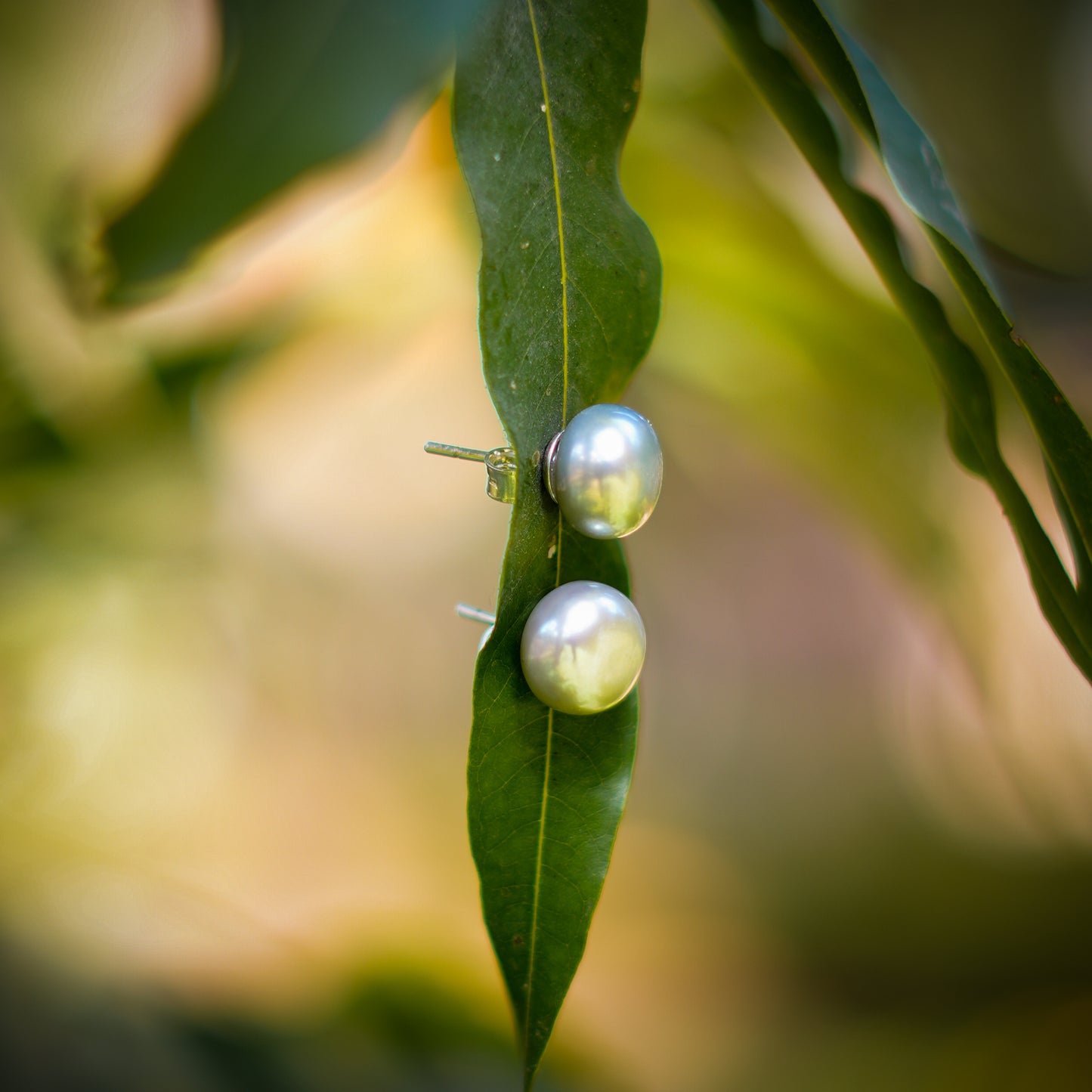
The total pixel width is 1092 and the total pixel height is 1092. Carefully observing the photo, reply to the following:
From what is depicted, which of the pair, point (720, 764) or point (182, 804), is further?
point (720, 764)

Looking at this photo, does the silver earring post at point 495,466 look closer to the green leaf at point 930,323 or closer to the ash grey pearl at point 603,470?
the ash grey pearl at point 603,470

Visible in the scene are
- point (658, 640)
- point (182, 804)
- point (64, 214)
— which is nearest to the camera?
point (64, 214)

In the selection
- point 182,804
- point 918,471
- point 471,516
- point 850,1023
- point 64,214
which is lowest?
point 850,1023

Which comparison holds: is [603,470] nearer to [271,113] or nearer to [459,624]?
[271,113]

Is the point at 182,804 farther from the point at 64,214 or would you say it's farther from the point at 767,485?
the point at 767,485

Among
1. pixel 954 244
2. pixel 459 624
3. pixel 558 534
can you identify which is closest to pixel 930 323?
pixel 954 244

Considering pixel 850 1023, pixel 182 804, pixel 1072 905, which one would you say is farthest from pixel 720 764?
pixel 182 804

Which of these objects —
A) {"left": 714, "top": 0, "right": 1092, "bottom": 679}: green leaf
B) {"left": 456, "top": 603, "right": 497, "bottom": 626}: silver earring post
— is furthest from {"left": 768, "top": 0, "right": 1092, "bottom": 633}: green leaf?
{"left": 456, "top": 603, "right": 497, "bottom": 626}: silver earring post
